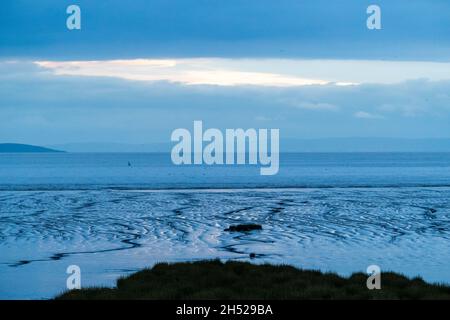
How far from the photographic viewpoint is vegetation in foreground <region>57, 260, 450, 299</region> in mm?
17078

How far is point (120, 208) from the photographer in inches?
1998

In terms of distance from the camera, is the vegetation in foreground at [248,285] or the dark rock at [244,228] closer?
the vegetation in foreground at [248,285]

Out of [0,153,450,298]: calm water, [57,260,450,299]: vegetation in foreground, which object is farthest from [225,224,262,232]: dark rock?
[57,260,450,299]: vegetation in foreground

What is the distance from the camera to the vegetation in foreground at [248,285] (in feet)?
56.0

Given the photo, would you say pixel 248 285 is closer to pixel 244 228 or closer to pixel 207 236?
pixel 207 236

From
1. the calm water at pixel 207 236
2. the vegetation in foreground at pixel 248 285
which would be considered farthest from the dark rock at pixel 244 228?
the vegetation in foreground at pixel 248 285

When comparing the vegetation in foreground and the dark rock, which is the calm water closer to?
the dark rock

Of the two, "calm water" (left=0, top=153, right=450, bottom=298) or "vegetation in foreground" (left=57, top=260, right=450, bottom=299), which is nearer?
"vegetation in foreground" (left=57, top=260, right=450, bottom=299)

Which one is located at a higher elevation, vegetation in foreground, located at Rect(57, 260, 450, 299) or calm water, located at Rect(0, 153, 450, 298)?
vegetation in foreground, located at Rect(57, 260, 450, 299)

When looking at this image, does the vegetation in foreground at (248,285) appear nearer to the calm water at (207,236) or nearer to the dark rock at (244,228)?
the calm water at (207,236)

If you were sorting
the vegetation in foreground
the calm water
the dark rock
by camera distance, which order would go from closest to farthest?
the vegetation in foreground < the calm water < the dark rock

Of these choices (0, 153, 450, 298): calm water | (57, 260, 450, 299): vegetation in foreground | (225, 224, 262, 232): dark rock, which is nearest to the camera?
(57, 260, 450, 299): vegetation in foreground
